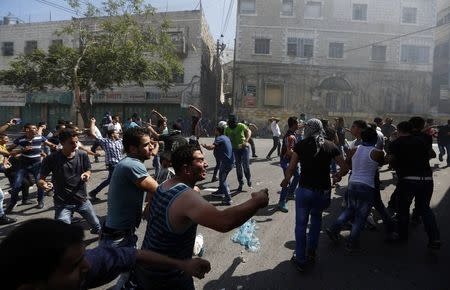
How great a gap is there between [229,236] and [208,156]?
8596 mm

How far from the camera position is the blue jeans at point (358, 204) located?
4.63 m

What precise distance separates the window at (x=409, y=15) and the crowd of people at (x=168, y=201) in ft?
85.5

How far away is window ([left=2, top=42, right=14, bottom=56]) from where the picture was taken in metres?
32.0

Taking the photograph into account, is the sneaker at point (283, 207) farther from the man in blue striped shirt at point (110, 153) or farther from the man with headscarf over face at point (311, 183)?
the man in blue striped shirt at point (110, 153)

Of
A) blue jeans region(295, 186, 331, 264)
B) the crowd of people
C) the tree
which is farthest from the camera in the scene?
the tree

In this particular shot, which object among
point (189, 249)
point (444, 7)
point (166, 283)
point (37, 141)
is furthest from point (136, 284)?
point (444, 7)

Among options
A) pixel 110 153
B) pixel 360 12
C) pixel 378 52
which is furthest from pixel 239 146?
pixel 360 12

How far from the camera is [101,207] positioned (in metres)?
6.98

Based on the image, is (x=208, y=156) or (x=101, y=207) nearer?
(x=101, y=207)

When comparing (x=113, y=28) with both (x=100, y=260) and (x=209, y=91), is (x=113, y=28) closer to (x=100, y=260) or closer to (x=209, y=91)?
(x=209, y=91)

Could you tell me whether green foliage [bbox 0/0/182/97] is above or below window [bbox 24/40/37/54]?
below

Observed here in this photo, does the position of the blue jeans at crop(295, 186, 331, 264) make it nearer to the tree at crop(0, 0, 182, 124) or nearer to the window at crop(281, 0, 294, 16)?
the tree at crop(0, 0, 182, 124)

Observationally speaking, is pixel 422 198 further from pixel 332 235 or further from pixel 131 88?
pixel 131 88

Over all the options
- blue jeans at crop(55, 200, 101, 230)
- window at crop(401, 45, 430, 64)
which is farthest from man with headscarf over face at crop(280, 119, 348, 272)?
window at crop(401, 45, 430, 64)
